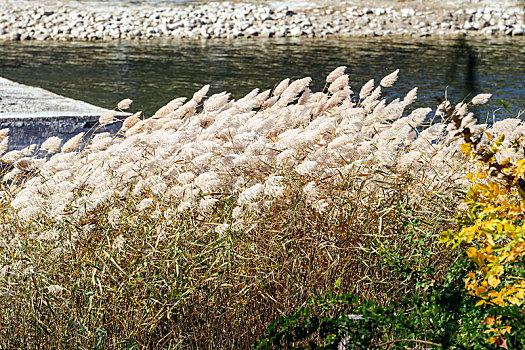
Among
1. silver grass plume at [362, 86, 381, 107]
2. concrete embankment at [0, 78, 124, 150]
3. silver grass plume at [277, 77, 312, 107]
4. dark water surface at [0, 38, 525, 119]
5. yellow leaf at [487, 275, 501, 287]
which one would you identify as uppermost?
silver grass plume at [277, 77, 312, 107]

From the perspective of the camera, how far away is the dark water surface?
1030cm

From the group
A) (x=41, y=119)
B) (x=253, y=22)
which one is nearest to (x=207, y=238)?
(x=41, y=119)

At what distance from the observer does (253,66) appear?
13.0m

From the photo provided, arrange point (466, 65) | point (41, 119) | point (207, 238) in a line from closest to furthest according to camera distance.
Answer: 1. point (207, 238)
2. point (41, 119)
3. point (466, 65)

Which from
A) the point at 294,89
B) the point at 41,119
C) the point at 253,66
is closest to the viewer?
the point at 294,89

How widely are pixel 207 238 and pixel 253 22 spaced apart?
17.8 meters

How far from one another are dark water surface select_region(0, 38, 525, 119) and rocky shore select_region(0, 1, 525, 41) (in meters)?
1.25

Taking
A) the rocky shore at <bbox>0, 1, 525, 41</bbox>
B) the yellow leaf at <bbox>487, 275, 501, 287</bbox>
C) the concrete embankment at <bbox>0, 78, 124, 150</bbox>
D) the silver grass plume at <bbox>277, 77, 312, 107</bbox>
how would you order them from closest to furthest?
the yellow leaf at <bbox>487, 275, 501, 287</bbox> → the silver grass plume at <bbox>277, 77, 312, 107</bbox> → the concrete embankment at <bbox>0, 78, 124, 150</bbox> → the rocky shore at <bbox>0, 1, 525, 41</bbox>

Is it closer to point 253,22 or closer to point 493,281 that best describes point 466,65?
point 253,22

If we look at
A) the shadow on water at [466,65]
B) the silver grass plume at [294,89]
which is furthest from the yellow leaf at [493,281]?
the shadow on water at [466,65]

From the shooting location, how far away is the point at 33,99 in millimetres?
5398

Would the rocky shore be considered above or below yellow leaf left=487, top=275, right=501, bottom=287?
above

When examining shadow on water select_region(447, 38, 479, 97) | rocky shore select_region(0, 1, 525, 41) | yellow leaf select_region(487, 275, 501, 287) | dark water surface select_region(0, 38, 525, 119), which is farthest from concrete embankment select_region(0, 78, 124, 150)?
rocky shore select_region(0, 1, 525, 41)

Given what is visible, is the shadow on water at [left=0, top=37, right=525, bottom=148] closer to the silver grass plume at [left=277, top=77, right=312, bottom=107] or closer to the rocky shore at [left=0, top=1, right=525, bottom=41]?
the rocky shore at [left=0, top=1, right=525, bottom=41]
